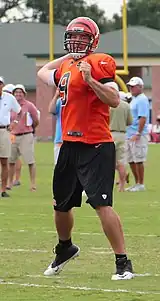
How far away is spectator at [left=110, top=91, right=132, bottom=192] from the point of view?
1862cm

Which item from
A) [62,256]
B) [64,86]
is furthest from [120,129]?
[64,86]

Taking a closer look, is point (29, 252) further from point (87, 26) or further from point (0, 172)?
point (0, 172)

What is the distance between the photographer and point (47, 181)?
854 inches

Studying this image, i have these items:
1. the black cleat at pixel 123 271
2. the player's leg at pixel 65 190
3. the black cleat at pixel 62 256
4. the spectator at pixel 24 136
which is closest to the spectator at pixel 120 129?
the spectator at pixel 24 136

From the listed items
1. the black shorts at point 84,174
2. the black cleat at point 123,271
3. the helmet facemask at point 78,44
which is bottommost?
the black cleat at point 123,271

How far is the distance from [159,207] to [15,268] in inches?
259

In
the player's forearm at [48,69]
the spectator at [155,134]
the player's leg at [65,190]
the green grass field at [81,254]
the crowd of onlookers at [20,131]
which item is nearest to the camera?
the green grass field at [81,254]

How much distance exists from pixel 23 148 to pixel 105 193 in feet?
34.3

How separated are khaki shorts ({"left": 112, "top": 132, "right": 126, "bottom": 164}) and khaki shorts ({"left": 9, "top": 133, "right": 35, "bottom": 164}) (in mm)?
1517

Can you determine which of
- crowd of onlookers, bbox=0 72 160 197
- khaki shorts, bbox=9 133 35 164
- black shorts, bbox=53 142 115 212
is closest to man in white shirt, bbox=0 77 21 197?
crowd of onlookers, bbox=0 72 160 197

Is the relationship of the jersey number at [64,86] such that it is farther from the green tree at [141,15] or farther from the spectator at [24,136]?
the green tree at [141,15]

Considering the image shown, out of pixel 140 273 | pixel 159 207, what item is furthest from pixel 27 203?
pixel 140 273

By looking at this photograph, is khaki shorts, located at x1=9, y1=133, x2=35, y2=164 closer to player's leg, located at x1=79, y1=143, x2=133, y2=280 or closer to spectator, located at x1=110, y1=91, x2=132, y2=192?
spectator, located at x1=110, y1=91, x2=132, y2=192

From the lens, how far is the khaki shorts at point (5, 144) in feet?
56.4
